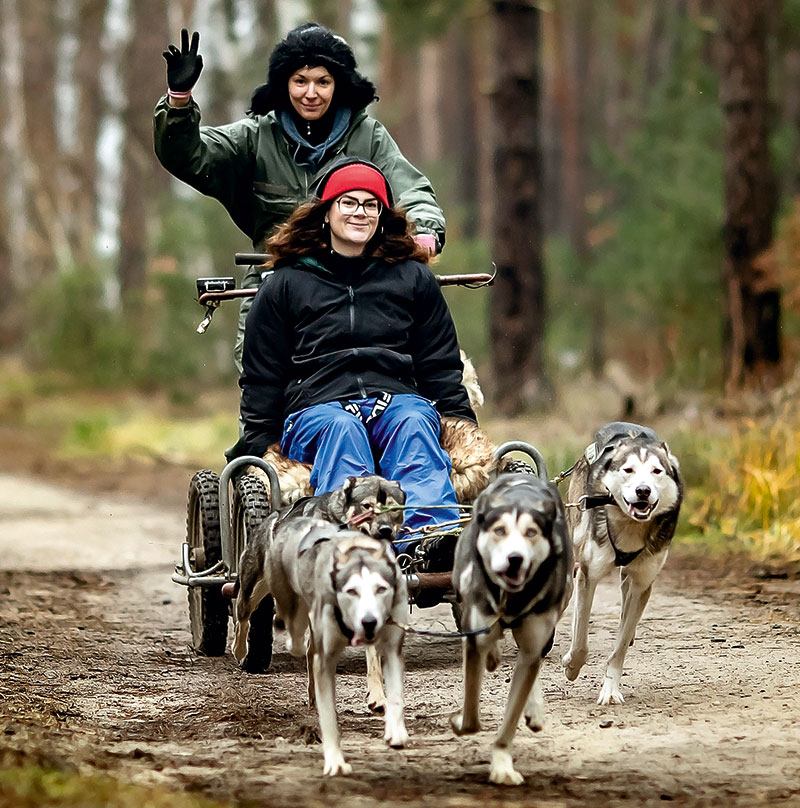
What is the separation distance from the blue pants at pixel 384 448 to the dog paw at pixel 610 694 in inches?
35.0

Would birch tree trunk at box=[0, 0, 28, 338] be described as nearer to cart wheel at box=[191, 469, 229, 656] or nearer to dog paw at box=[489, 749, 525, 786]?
cart wheel at box=[191, 469, 229, 656]

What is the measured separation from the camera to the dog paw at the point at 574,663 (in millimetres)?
6242

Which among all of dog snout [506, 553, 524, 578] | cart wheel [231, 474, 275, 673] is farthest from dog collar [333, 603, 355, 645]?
cart wheel [231, 474, 275, 673]

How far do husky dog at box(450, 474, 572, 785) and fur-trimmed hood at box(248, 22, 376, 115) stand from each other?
325 centimetres

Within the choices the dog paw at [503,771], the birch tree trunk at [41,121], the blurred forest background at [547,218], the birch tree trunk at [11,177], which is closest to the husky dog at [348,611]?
the dog paw at [503,771]

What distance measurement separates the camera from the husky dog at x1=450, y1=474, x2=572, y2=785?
4.76 m

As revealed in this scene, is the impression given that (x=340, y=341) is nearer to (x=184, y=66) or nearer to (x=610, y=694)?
(x=184, y=66)

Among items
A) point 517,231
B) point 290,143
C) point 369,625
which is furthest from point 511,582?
point 517,231

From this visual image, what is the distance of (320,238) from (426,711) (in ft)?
6.86

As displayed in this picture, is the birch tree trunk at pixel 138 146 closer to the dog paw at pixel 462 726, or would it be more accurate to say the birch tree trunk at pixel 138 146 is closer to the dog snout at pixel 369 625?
the dog paw at pixel 462 726

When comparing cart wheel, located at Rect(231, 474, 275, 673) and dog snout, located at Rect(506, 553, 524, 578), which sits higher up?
dog snout, located at Rect(506, 553, 524, 578)

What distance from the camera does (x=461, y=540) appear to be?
517cm

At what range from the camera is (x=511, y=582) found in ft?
15.7

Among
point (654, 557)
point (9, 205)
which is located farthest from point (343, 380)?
point (9, 205)
